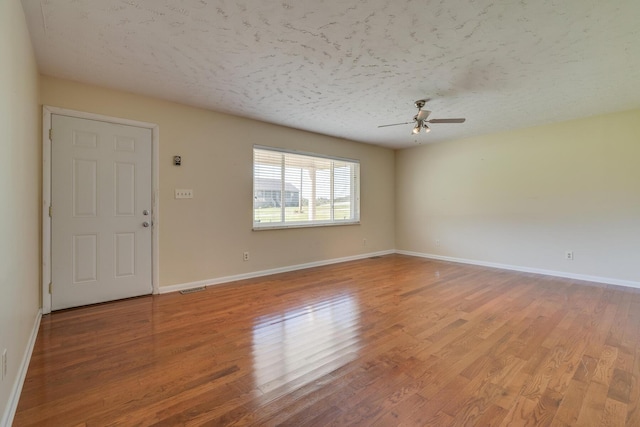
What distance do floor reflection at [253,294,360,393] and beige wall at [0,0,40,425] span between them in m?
1.35

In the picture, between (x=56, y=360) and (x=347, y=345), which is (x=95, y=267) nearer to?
(x=56, y=360)

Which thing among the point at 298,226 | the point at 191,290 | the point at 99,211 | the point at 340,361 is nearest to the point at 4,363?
the point at 340,361

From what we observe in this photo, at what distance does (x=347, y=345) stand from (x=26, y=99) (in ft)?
10.3

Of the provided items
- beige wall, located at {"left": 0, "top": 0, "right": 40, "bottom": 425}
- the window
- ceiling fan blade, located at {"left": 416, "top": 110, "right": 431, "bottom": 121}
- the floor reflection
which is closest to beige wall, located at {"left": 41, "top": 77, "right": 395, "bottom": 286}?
the window

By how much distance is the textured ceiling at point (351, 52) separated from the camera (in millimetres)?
2029

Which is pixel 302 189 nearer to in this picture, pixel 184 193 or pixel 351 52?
pixel 184 193

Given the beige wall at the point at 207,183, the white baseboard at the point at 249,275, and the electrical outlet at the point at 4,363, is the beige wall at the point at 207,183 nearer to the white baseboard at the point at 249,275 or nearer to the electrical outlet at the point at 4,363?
the white baseboard at the point at 249,275

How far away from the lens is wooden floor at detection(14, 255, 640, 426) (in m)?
1.56

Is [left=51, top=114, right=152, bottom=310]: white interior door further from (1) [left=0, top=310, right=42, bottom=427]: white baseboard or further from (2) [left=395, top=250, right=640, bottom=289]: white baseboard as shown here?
(2) [left=395, top=250, right=640, bottom=289]: white baseboard

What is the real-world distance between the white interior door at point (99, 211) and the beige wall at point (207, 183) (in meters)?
0.20

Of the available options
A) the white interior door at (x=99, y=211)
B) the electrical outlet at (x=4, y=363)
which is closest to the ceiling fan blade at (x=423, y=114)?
the white interior door at (x=99, y=211)

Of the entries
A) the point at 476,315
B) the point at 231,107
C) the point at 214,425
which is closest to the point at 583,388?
the point at 476,315

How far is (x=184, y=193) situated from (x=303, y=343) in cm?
259

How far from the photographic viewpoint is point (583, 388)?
176 cm
